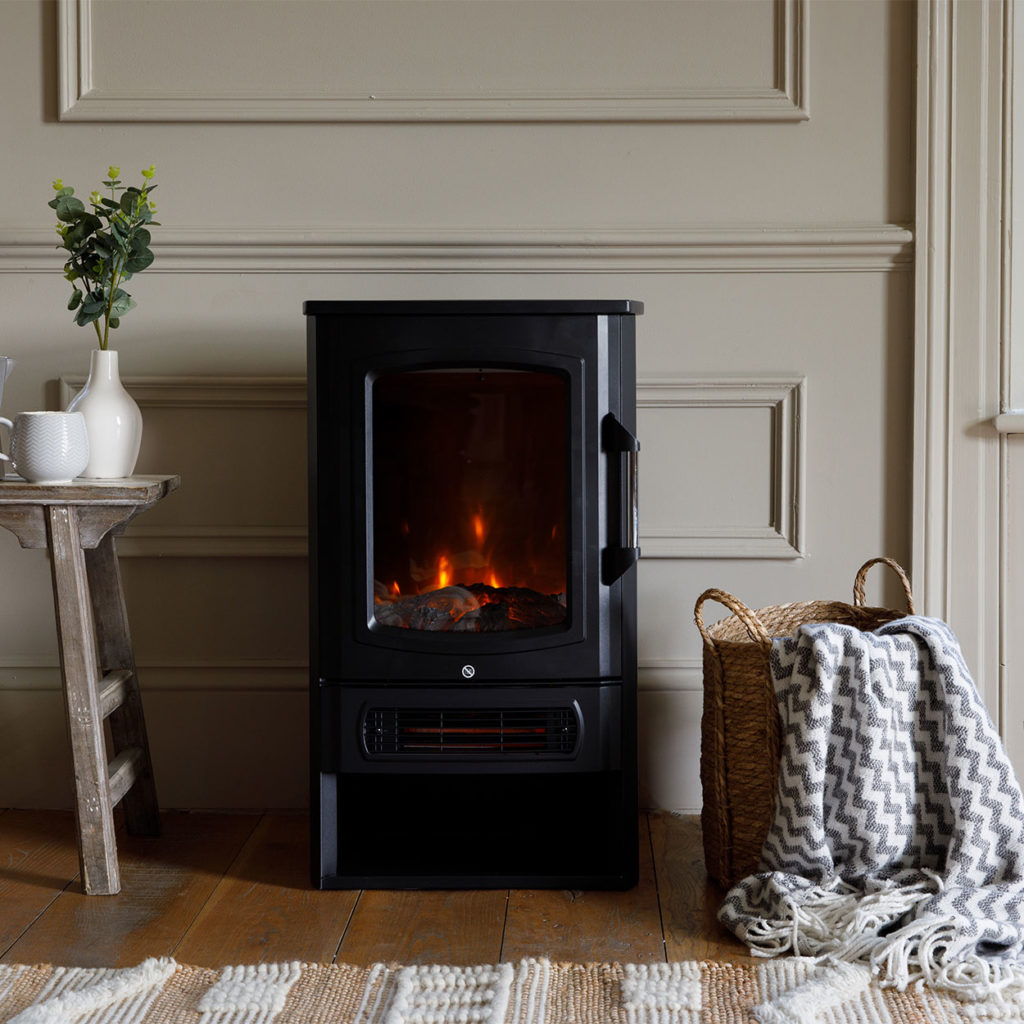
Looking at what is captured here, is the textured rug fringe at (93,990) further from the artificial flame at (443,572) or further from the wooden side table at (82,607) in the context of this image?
the artificial flame at (443,572)

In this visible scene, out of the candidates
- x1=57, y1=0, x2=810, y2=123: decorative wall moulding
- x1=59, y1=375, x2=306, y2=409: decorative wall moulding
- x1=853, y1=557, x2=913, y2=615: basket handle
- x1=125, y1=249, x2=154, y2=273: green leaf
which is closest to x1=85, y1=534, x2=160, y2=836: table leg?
x1=59, y1=375, x2=306, y2=409: decorative wall moulding

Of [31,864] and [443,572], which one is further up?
[443,572]

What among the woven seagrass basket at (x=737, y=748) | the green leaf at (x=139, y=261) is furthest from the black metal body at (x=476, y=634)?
the green leaf at (x=139, y=261)

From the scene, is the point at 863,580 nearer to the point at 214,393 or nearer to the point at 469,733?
the point at 469,733

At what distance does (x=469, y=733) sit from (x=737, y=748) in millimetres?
416

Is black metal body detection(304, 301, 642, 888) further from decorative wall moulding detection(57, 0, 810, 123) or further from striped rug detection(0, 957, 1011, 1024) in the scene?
decorative wall moulding detection(57, 0, 810, 123)

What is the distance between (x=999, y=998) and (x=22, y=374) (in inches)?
75.1

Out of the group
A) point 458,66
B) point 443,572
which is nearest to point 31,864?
point 443,572

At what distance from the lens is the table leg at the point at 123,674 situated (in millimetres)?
1903

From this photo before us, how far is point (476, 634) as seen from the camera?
5.53ft

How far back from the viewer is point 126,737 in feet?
6.34

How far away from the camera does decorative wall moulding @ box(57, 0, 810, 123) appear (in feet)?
6.62

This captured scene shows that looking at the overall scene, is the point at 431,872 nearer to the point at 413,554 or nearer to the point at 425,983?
the point at 425,983

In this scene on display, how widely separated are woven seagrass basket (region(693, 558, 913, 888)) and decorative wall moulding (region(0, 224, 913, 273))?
0.70m
